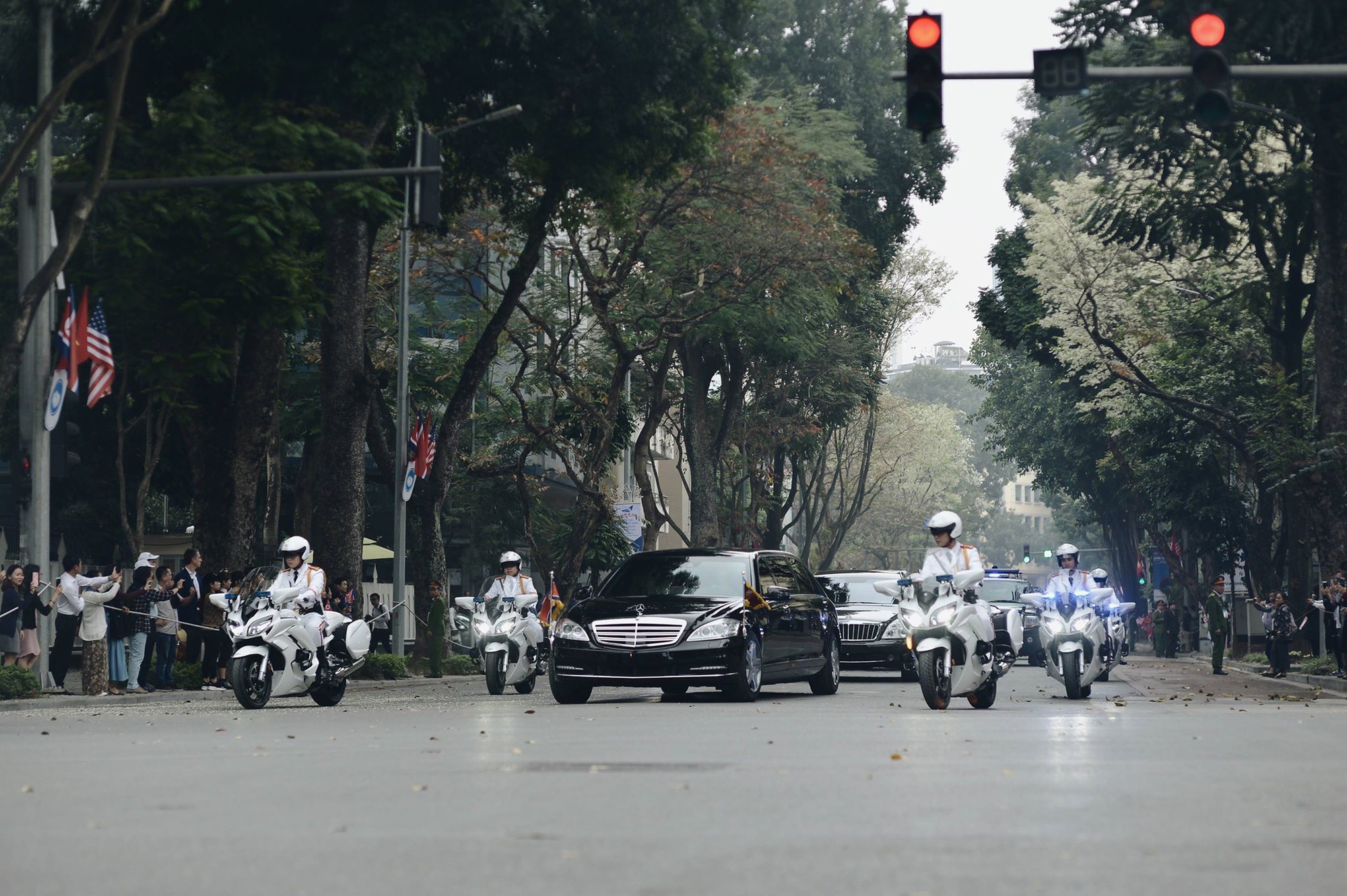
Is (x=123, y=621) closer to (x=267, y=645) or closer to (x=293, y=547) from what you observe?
(x=267, y=645)

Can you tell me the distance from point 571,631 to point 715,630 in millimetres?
1483

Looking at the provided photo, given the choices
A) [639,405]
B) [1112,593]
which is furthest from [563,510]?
[1112,593]

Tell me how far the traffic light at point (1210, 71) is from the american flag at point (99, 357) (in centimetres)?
1405

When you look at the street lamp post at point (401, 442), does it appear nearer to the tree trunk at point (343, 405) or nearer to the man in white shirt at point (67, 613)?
the tree trunk at point (343, 405)

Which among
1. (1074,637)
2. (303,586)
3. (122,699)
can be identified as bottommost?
(122,699)

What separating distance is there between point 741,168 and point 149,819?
98.0 feet

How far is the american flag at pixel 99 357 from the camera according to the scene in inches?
931

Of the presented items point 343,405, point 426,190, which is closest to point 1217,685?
point 343,405

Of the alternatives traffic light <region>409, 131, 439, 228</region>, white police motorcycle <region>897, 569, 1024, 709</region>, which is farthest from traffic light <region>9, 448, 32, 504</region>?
white police motorcycle <region>897, 569, 1024, 709</region>

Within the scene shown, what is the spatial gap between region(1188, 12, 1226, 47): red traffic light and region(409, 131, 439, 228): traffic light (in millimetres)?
8923

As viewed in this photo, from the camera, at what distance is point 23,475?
71.4 ft

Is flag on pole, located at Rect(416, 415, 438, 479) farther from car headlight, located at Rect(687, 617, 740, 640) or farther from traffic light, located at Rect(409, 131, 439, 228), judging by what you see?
car headlight, located at Rect(687, 617, 740, 640)

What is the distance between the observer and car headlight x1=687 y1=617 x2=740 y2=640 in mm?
19297

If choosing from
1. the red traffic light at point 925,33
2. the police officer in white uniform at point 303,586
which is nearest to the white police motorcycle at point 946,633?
the red traffic light at point 925,33
